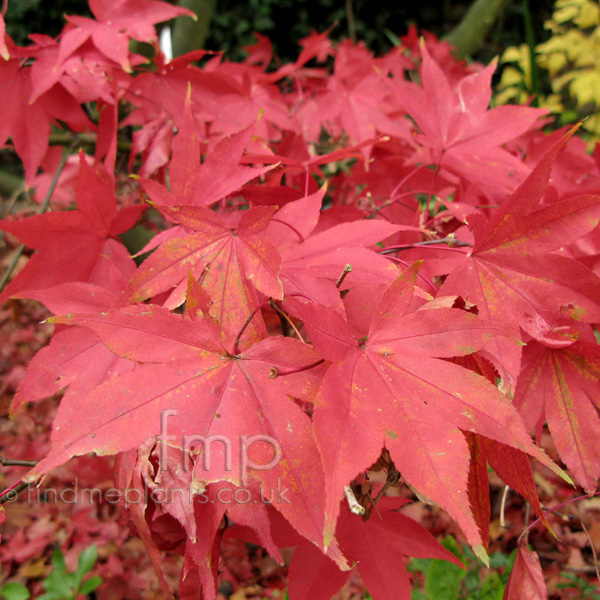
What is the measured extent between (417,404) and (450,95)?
60 cm

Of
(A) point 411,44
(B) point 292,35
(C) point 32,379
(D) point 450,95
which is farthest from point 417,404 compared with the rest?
(B) point 292,35

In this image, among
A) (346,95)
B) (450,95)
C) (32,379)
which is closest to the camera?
(32,379)

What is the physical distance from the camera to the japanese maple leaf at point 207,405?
39cm

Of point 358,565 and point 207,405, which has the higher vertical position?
point 207,405

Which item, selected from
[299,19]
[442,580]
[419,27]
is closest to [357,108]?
[442,580]

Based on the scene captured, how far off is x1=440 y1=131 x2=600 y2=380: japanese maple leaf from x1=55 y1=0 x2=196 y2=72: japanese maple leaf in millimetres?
637

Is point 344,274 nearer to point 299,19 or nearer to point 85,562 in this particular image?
point 85,562

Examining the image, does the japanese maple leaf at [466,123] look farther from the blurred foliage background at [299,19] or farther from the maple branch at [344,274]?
the blurred foliage background at [299,19]

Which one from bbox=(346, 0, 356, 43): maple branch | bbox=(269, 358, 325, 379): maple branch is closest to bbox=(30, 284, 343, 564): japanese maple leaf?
bbox=(269, 358, 325, 379): maple branch

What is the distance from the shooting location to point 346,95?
1174mm

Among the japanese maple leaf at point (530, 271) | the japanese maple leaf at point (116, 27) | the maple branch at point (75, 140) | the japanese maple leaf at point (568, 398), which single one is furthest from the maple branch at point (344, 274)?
the maple branch at point (75, 140)

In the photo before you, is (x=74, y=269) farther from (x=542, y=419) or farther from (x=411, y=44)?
(x=411, y=44)

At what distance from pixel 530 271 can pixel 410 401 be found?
0.22 m

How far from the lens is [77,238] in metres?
0.67
